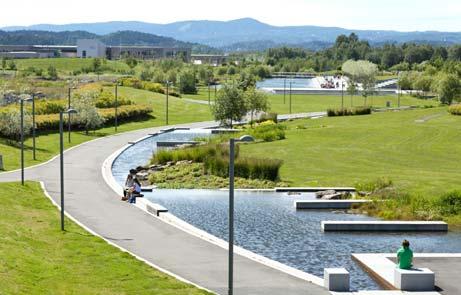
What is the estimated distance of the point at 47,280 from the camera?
806 inches

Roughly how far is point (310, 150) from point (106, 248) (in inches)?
1226

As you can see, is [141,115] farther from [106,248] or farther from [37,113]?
[106,248]

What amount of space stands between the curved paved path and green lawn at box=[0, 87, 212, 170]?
250 inches

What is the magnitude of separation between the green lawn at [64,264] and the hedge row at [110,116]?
3811 cm

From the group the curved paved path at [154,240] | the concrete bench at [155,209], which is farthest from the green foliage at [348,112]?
the concrete bench at [155,209]

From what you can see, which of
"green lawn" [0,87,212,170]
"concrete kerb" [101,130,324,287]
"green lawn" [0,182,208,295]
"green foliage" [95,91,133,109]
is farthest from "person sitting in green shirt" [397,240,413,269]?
"green foliage" [95,91,133,109]

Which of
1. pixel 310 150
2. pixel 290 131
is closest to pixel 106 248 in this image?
pixel 310 150

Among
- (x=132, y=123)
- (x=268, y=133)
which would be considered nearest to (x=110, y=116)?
(x=132, y=123)

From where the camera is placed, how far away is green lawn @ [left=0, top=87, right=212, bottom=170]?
51.3m

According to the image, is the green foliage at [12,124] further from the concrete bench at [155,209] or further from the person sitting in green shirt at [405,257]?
the person sitting in green shirt at [405,257]

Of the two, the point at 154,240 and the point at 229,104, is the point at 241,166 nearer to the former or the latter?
the point at 154,240

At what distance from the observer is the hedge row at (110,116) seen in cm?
6701

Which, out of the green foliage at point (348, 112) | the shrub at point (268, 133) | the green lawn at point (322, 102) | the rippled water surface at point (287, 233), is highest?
the green foliage at point (348, 112)

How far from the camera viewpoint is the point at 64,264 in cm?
2259
